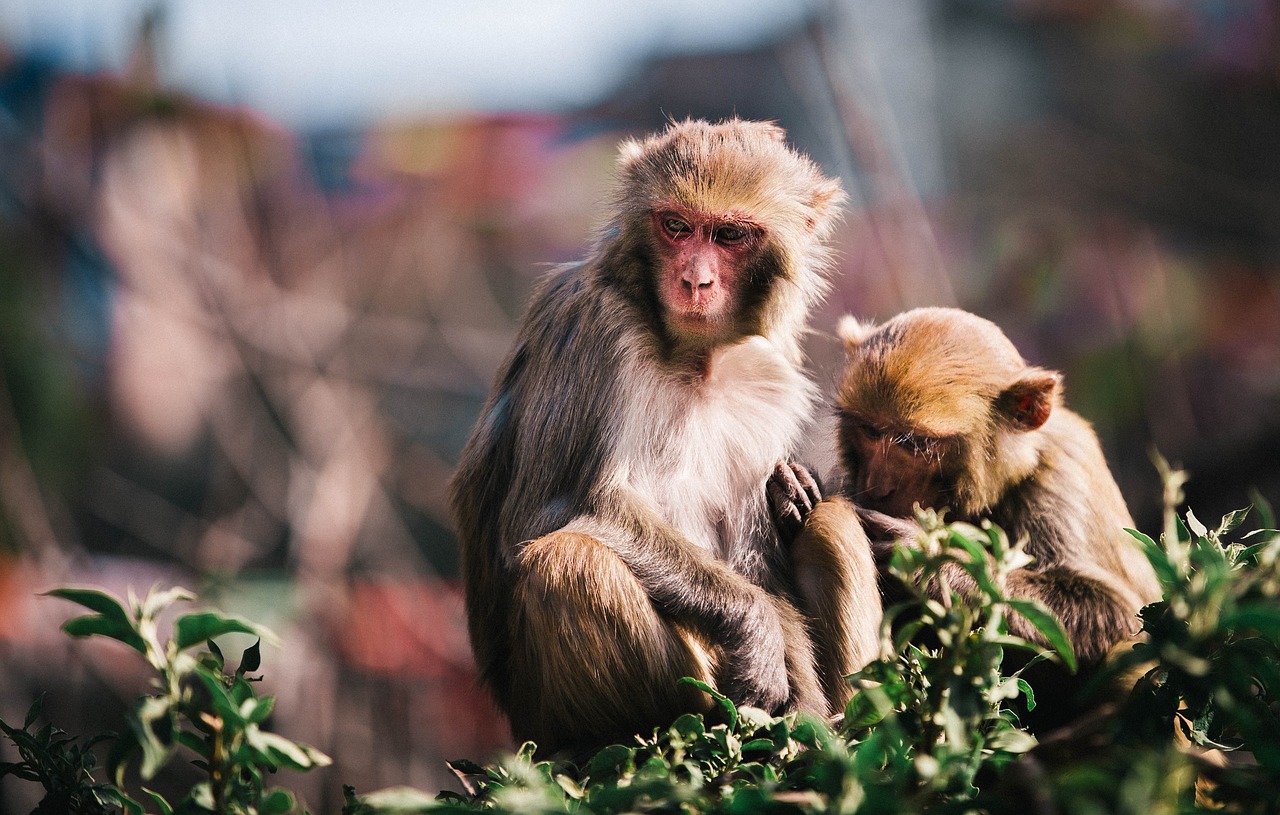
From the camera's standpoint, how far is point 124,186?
7.71 meters

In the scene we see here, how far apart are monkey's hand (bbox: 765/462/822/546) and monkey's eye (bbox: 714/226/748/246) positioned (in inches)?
30.4

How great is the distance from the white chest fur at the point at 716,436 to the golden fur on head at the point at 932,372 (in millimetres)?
268

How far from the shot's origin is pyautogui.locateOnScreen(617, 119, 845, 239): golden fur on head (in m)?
3.50

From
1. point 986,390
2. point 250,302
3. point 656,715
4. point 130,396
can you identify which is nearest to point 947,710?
point 656,715

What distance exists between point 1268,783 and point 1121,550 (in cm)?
231

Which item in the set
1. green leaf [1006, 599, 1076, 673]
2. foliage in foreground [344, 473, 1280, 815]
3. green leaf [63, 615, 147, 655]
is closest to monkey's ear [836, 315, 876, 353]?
foliage in foreground [344, 473, 1280, 815]

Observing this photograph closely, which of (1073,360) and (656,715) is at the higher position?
(656,715)

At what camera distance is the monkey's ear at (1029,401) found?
3.59m

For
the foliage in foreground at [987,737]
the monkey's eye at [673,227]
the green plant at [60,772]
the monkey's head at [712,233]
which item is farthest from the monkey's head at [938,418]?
the green plant at [60,772]

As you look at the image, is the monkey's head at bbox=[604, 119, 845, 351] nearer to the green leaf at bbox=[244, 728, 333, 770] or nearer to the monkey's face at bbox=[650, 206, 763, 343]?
the monkey's face at bbox=[650, 206, 763, 343]

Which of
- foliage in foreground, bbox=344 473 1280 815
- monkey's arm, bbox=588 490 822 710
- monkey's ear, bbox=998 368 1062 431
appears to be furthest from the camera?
monkey's ear, bbox=998 368 1062 431

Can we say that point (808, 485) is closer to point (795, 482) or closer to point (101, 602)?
point (795, 482)

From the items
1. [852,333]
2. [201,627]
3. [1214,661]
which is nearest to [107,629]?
[201,627]

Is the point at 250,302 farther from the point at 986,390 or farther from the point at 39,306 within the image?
the point at 986,390
